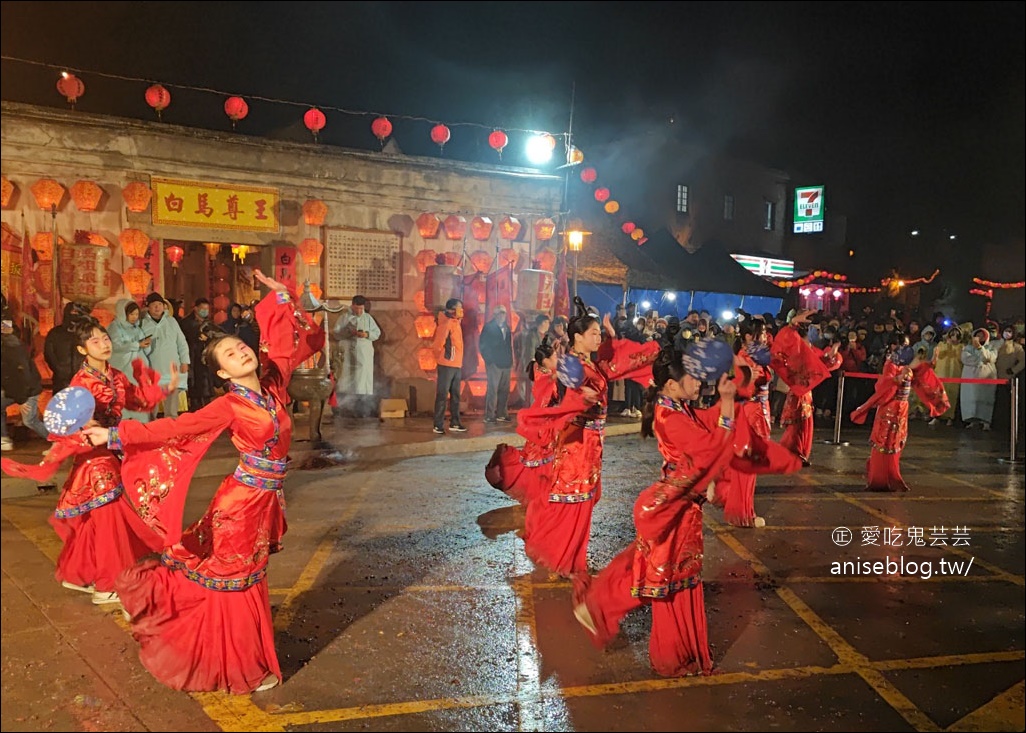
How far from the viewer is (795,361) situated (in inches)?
297

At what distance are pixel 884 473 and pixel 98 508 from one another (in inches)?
305

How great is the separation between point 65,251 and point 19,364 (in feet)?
7.17

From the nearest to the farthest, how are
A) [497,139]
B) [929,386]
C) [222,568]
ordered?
[222,568], [929,386], [497,139]

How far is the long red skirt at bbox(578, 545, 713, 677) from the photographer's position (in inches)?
156

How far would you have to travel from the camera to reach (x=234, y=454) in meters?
9.10

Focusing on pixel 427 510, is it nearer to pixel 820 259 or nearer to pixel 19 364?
pixel 19 364

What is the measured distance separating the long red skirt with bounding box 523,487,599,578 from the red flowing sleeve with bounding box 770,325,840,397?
3098 mm

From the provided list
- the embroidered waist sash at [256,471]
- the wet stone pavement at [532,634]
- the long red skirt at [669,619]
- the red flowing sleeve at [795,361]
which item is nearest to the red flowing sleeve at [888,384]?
the red flowing sleeve at [795,361]

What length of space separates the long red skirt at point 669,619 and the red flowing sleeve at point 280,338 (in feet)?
6.76

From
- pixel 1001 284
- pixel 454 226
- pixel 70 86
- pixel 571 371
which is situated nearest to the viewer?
pixel 571 371

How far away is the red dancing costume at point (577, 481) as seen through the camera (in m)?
5.43

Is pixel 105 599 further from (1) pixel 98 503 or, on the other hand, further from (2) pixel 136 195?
(2) pixel 136 195

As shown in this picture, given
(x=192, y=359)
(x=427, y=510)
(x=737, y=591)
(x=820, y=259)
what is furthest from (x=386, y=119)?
Result: (x=820, y=259)

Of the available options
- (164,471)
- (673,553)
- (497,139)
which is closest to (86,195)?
(497,139)
